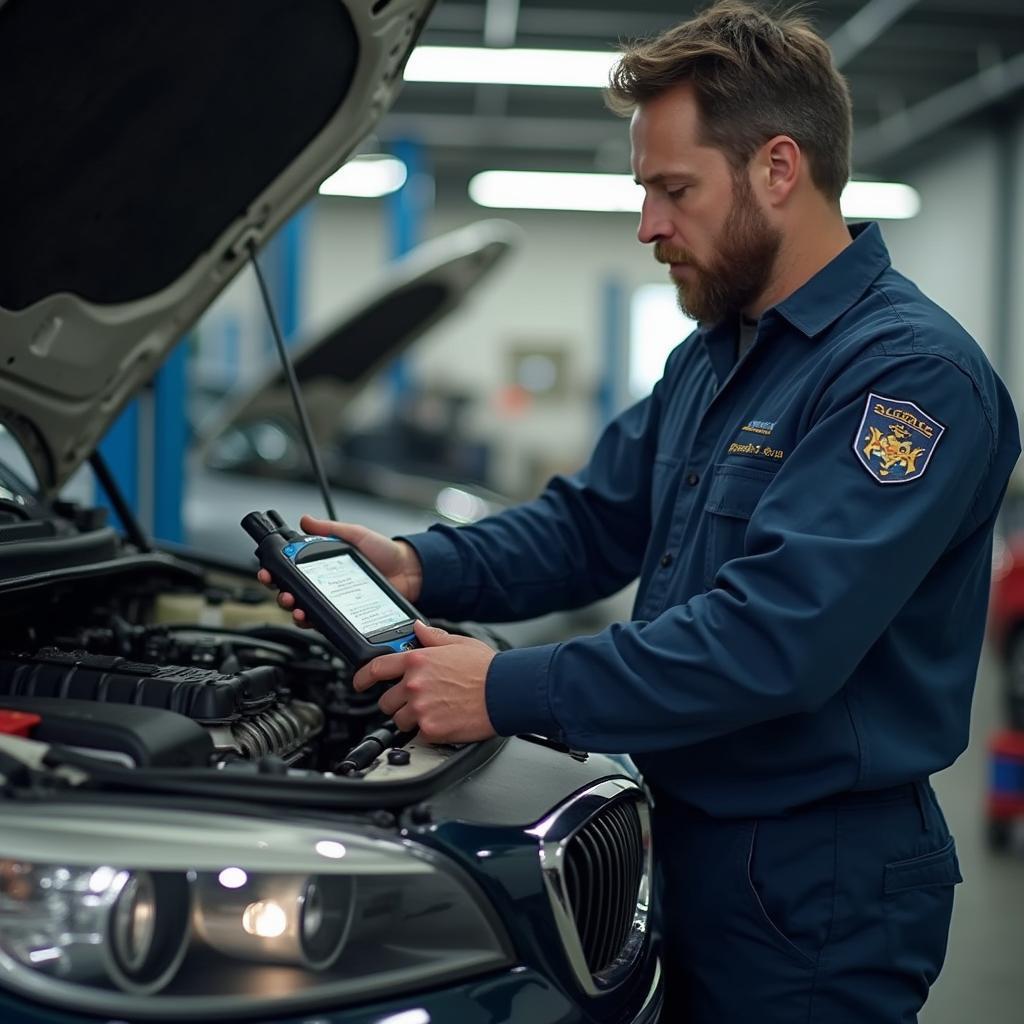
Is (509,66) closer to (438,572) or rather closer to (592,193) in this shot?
(592,193)

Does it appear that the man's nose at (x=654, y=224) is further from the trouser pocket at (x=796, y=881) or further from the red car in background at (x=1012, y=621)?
the red car in background at (x=1012, y=621)

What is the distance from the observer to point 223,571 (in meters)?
2.52

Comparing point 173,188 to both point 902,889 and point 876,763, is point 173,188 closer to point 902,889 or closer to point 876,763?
point 876,763

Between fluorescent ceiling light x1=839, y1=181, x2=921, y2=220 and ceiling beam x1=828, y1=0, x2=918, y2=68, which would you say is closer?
ceiling beam x1=828, y1=0, x2=918, y2=68

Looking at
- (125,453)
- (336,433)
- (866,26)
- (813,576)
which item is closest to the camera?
(813,576)

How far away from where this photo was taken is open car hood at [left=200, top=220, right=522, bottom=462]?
3752 millimetres

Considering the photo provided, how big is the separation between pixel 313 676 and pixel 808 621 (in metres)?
0.80

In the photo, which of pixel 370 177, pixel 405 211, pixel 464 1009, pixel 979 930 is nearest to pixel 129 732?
pixel 464 1009

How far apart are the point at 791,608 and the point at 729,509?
10.5 inches

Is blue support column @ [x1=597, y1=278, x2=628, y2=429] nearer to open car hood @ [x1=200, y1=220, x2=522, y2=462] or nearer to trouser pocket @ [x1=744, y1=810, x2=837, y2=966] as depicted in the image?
open car hood @ [x1=200, y1=220, x2=522, y2=462]

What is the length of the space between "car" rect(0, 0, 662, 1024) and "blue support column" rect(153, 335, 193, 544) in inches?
66.2

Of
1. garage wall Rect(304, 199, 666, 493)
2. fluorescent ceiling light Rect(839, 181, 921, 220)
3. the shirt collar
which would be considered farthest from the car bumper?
garage wall Rect(304, 199, 666, 493)

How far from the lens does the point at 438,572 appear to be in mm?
1955

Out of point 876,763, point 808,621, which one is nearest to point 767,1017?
point 876,763
